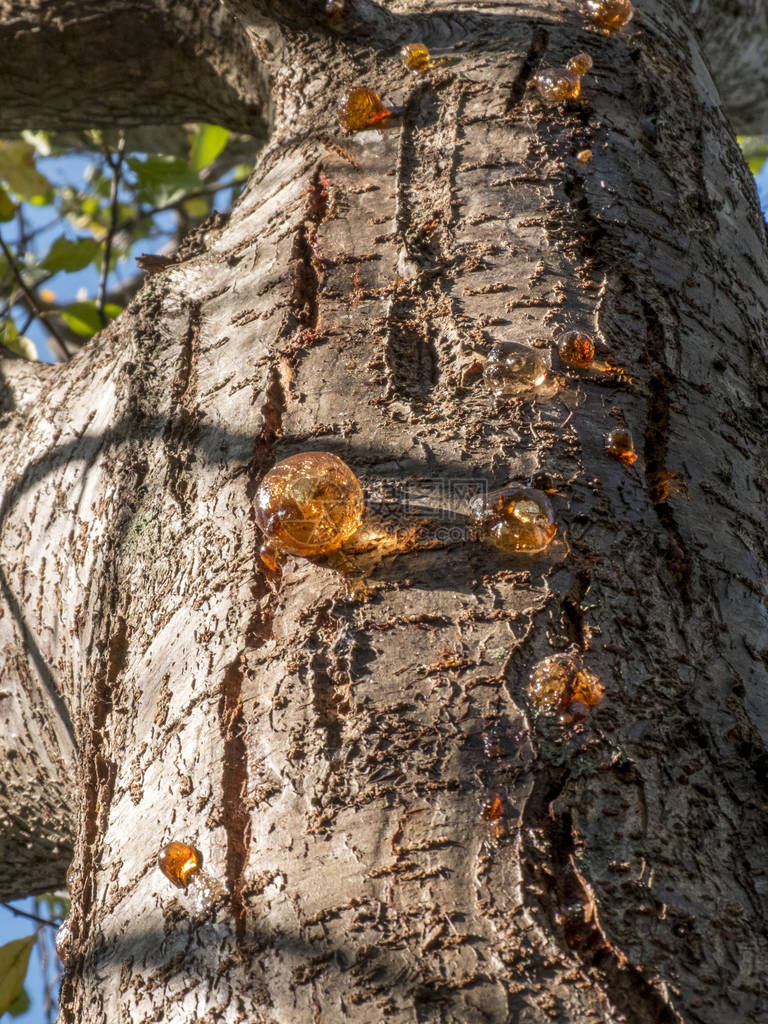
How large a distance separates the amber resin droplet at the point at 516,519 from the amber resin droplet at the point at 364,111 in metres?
0.78

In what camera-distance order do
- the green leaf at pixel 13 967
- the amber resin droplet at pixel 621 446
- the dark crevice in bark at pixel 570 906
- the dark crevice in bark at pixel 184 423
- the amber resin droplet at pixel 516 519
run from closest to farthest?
1. the dark crevice in bark at pixel 570 906
2. the amber resin droplet at pixel 516 519
3. the amber resin droplet at pixel 621 446
4. the dark crevice in bark at pixel 184 423
5. the green leaf at pixel 13 967

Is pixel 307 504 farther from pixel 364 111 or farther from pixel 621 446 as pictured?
pixel 364 111

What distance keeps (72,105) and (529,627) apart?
6.49 ft

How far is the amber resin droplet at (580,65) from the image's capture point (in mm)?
1530

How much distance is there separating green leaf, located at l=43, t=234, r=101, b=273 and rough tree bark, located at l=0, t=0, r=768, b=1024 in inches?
47.2

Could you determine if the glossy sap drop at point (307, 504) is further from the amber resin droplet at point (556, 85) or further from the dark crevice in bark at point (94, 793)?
the amber resin droplet at point (556, 85)

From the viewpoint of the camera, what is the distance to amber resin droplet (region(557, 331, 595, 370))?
1.16 meters

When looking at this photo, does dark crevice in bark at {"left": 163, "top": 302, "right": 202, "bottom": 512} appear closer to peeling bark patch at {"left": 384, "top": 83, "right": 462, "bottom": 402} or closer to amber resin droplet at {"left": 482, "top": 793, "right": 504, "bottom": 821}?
peeling bark patch at {"left": 384, "top": 83, "right": 462, "bottom": 402}

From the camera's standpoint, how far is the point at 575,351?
1165 mm

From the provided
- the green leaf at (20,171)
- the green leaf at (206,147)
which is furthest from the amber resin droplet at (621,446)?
the green leaf at (20,171)

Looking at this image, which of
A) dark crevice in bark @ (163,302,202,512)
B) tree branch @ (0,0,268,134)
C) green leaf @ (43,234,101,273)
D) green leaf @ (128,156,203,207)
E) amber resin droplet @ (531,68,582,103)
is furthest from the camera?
green leaf @ (128,156,203,207)

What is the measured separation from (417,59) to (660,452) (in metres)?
0.86

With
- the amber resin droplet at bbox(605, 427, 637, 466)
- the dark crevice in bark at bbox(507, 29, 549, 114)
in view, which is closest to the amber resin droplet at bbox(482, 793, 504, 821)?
the amber resin droplet at bbox(605, 427, 637, 466)

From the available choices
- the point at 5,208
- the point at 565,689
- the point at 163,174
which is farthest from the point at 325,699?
the point at 5,208
